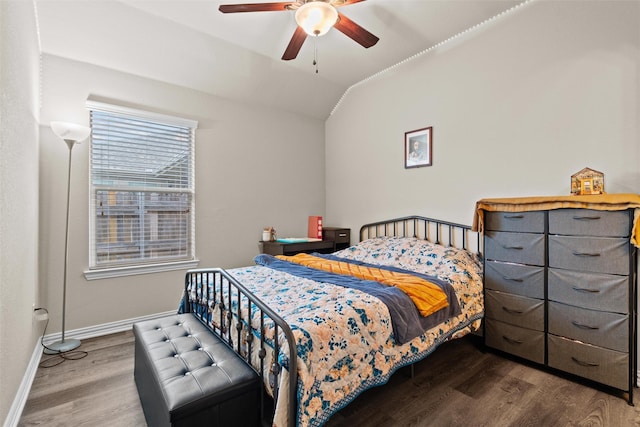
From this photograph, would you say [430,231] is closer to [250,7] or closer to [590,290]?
[590,290]

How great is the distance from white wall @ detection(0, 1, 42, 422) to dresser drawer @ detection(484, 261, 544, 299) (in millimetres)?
3207

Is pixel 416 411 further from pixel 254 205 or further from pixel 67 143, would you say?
pixel 67 143

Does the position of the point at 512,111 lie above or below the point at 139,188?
above

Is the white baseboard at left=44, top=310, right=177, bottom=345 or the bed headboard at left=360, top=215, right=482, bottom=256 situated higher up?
the bed headboard at left=360, top=215, right=482, bottom=256

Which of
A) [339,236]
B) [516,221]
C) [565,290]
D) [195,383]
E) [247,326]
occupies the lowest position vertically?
[195,383]

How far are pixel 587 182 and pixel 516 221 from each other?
1.80ft

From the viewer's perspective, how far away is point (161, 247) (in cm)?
350

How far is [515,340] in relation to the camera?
8.18ft

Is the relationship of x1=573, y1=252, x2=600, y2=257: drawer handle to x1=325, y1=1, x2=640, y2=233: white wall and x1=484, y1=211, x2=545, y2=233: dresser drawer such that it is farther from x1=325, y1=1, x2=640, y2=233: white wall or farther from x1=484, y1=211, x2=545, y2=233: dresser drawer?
x1=325, y1=1, x2=640, y2=233: white wall

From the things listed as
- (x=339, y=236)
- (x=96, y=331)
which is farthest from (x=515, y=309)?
(x=96, y=331)

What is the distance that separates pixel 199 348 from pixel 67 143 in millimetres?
2324

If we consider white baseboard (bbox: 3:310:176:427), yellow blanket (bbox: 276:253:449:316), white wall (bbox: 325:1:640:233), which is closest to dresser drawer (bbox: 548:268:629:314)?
white wall (bbox: 325:1:640:233)

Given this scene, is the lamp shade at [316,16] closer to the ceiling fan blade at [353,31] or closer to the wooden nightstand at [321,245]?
the ceiling fan blade at [353,31]

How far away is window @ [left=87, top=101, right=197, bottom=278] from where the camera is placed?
3129 mm
